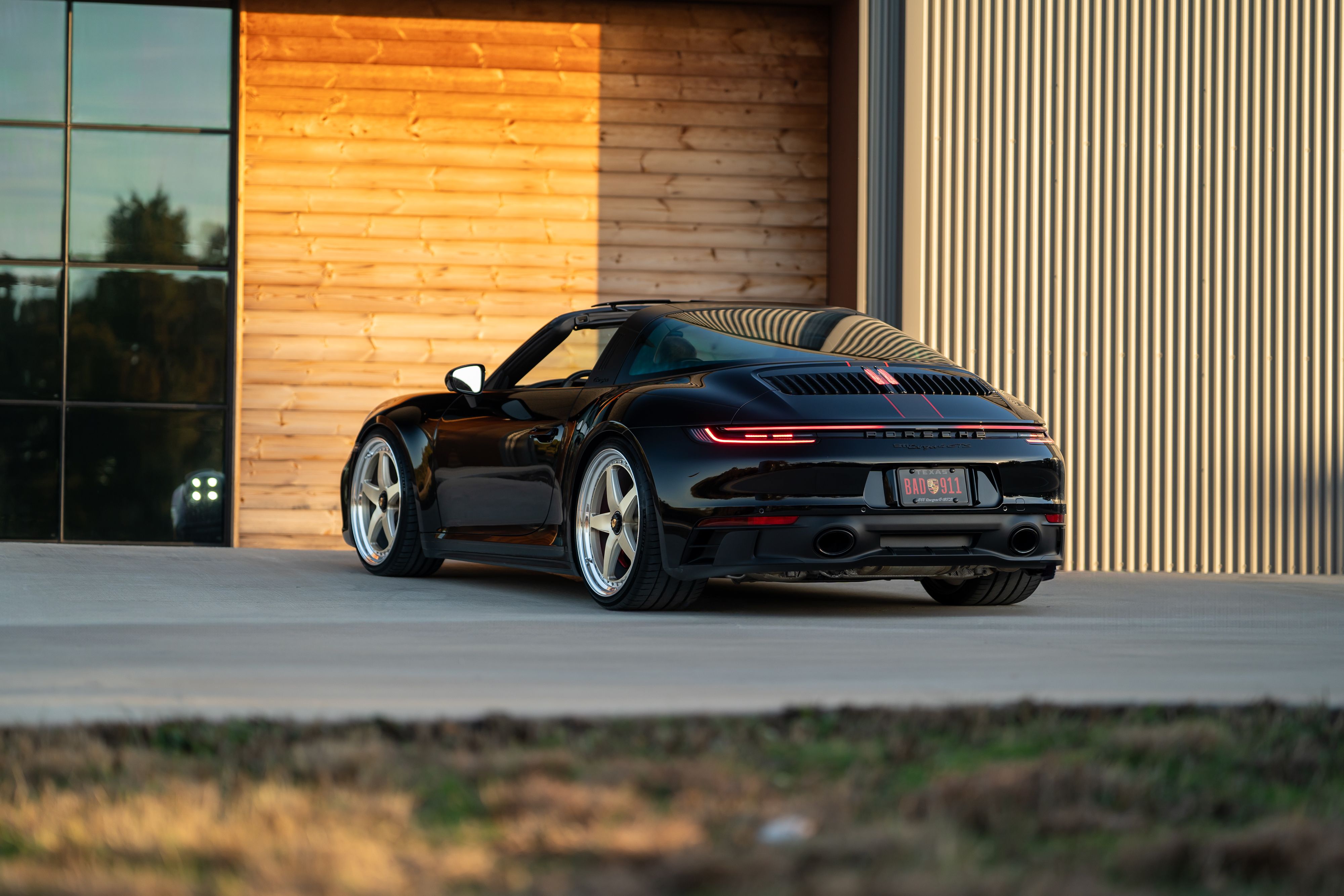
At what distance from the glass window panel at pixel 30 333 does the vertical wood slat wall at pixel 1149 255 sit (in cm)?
623

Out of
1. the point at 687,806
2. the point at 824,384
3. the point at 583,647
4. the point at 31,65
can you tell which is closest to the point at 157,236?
the point at 31,65

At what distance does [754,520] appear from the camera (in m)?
6.55

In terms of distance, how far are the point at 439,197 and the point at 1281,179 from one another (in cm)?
601

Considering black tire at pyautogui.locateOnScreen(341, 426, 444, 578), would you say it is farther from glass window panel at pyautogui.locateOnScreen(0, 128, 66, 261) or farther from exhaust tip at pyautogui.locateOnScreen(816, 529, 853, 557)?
glass window panel at pyautogui.locateOnScreen(0, 128, 66, 261)

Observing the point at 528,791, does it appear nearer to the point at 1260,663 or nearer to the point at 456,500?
the point at 1260,663

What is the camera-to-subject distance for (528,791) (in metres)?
3.04

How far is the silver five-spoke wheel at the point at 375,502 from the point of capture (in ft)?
29.2

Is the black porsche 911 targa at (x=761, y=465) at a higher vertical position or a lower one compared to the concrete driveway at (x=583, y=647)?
higher

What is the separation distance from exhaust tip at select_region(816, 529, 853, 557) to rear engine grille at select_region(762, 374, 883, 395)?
0.57m

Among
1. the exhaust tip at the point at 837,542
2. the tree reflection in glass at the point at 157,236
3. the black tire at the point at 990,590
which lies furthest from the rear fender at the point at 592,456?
the tree reflection in glass at the point at 157,236

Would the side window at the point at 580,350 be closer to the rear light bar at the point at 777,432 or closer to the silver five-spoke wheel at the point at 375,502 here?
the silver five-spoke wheel at the point at 375,502

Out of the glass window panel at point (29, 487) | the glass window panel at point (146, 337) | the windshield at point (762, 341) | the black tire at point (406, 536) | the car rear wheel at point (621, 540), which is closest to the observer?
the car rear wheel at point (621, 540)

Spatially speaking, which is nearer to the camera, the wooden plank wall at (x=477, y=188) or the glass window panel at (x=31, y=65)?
the glass window panel at (x=31, y=65)

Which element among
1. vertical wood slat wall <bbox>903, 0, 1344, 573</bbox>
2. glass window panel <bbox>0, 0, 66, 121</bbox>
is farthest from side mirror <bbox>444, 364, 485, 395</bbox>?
glass window panel <bbox>0, 0, 66, 121</bbox>
